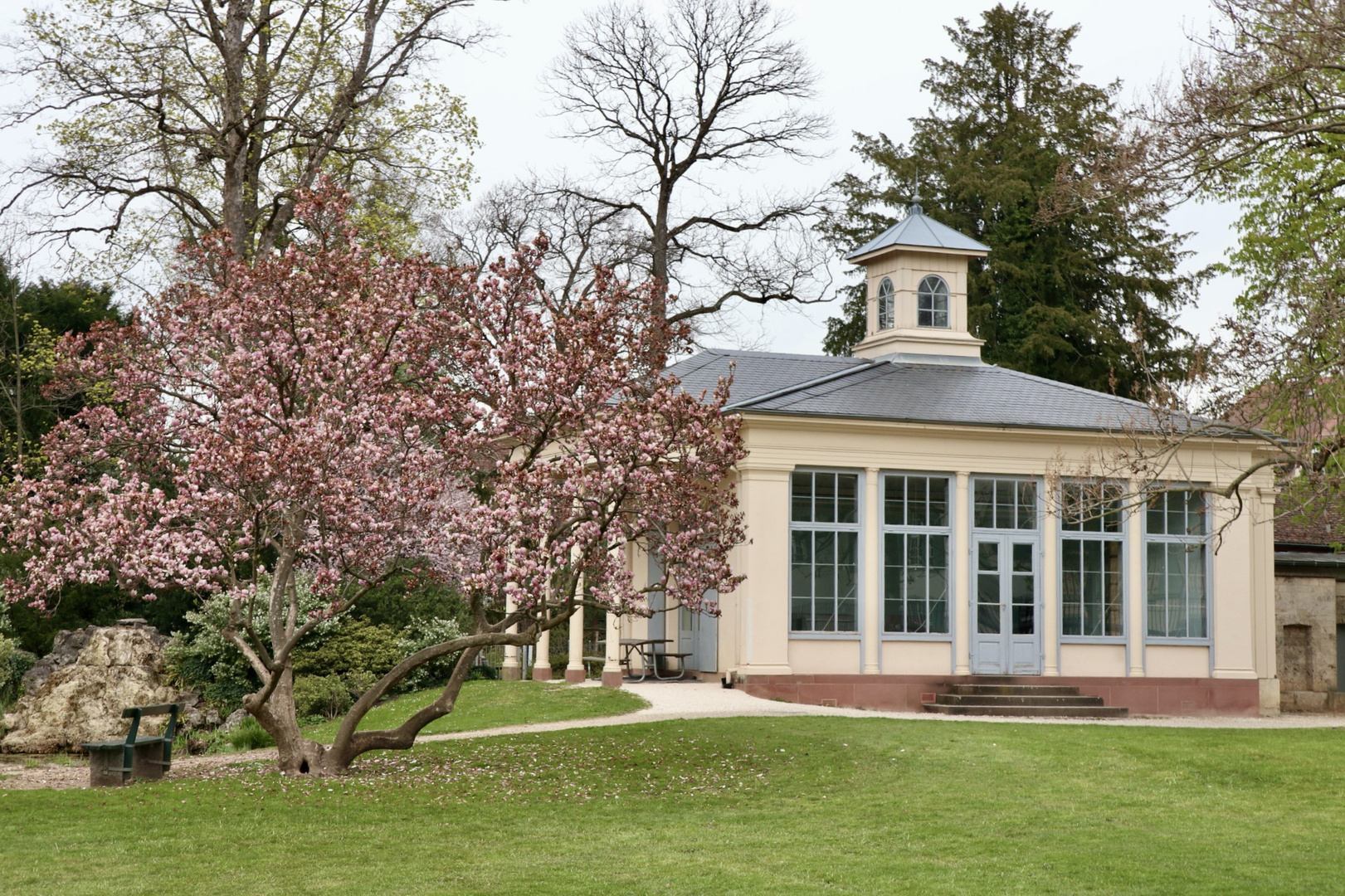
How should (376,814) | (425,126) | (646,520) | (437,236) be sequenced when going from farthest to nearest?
(437,236), (425,126), (646,520), (376,814)

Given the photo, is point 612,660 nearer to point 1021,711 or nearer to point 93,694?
point 1021,711

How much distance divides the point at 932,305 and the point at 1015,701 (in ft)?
25.8

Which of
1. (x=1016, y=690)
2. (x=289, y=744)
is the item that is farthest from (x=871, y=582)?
(x=289, y=744)

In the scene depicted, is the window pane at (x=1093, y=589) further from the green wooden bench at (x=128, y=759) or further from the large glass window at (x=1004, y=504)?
the green wooden bench at (x=128, y=759)

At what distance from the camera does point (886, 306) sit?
1016 inches

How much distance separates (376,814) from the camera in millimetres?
11984

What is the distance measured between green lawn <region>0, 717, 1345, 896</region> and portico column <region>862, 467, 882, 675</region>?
3.88m

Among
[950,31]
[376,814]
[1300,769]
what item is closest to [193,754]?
[376,814]

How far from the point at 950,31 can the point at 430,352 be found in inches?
1132

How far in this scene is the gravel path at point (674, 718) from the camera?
49.5ft

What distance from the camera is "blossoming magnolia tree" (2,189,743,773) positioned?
42.2 feet

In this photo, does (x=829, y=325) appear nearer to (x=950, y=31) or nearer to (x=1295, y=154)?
(x=950, y=31)

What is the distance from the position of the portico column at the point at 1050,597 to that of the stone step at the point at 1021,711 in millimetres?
930

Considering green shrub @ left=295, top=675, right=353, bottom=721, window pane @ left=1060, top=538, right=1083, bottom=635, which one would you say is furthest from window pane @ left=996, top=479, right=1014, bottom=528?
green shrub @ left=295, top=675, right=353, bottom=721
